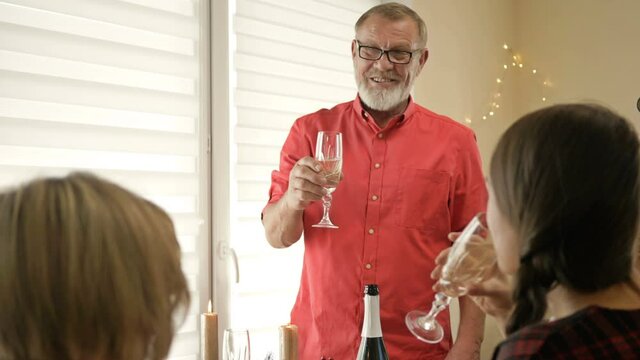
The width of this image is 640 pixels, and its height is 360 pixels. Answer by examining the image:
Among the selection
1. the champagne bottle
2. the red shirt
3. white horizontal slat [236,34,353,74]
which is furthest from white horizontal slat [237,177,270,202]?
the champagne bottle

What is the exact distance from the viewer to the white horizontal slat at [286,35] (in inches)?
108

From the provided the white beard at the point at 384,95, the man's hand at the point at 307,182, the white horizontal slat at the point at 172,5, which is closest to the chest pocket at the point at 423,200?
the white beard at the point at 384,95

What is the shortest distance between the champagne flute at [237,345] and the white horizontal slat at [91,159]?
79cm

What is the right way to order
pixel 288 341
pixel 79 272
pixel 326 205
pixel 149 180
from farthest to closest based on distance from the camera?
pixel 149 180, pixel 326 205, pixel 288 341, pixel 79 272

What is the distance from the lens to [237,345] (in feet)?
6.12

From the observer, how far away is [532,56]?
383 cm

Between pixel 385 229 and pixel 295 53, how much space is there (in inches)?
40.1

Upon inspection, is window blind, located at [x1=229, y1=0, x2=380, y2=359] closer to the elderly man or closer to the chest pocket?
the elderly man

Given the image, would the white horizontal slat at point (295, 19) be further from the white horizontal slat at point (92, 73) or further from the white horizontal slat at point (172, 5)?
the white horizontal slat at point (92, 73)

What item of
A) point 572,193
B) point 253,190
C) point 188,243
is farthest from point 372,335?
point 253,190

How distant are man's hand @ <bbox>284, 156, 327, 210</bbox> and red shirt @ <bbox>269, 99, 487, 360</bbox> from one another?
0.78 feet

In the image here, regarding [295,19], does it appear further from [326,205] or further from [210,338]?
[210,338]

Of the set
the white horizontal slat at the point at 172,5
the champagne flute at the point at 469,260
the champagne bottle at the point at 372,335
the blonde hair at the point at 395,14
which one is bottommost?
the champagne bottle at the point at 372,335

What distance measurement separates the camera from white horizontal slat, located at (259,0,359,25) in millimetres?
2930
